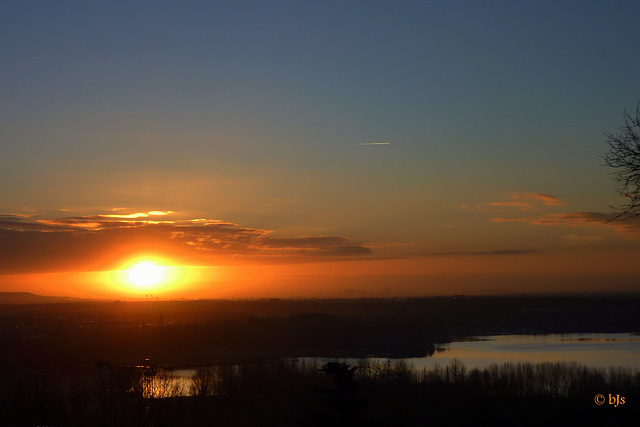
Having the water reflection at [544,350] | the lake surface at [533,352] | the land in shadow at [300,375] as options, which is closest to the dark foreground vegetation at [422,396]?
the land in shadow at [300,375]

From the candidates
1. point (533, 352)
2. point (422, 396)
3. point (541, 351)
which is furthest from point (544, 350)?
point (422, 396)

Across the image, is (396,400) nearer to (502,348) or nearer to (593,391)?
(593,391)

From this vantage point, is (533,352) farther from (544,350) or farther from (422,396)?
(422,396)

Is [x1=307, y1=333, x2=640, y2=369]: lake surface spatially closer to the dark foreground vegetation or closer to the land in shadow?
the land in shadow

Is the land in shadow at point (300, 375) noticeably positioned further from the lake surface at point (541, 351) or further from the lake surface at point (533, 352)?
the lake surface at point (541, 351)

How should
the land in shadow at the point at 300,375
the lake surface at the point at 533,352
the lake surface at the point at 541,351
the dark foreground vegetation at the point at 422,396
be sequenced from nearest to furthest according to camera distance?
the land in shadow at the point at 300,375 < the dark foreground vegetation at the point at 422,396 < the lake surface at the point at 533,352 < the lake surface at the point at 541,351

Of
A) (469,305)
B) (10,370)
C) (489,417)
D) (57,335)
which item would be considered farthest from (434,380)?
(469,305)

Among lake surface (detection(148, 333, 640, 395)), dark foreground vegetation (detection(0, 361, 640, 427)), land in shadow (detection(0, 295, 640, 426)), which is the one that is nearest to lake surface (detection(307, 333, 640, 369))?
lake surface (detection(148, 333, 640, 395))

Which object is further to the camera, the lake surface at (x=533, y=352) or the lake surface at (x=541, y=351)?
the lake surface at (x=541, y=351)
